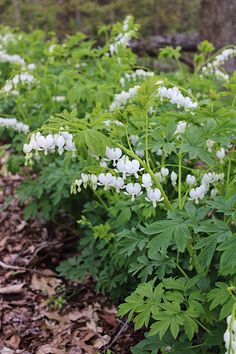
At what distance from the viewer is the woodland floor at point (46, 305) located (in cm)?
344

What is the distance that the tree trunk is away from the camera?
702cm

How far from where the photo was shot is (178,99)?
2.81 meters

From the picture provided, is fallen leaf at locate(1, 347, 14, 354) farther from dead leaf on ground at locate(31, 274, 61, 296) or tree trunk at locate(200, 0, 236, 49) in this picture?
tree trunk at locate(200, 0, 236, 49)

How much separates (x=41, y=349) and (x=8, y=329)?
0.33 meters

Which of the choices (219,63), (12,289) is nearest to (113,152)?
(12,289)

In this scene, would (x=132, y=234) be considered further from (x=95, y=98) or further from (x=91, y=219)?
(x=95, y=98)

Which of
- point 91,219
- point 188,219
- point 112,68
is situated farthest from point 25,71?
point 188,219

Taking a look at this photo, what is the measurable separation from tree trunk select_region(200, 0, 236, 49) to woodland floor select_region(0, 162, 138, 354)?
3890 millimetres

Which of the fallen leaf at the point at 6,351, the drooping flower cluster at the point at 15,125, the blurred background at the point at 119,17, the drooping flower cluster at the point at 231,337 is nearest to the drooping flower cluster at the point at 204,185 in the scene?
the drooping flower cluster at the point at 231,337

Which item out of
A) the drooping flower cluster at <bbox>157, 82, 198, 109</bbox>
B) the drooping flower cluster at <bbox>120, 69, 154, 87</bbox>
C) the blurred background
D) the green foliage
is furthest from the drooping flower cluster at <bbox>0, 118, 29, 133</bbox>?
the blurred background

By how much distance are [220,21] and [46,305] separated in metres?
4.93

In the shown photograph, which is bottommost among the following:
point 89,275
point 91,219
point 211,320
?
point 89,275

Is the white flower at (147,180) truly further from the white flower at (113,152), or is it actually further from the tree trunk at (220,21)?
the tree trunk at (220,21)

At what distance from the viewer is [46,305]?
390 cm
